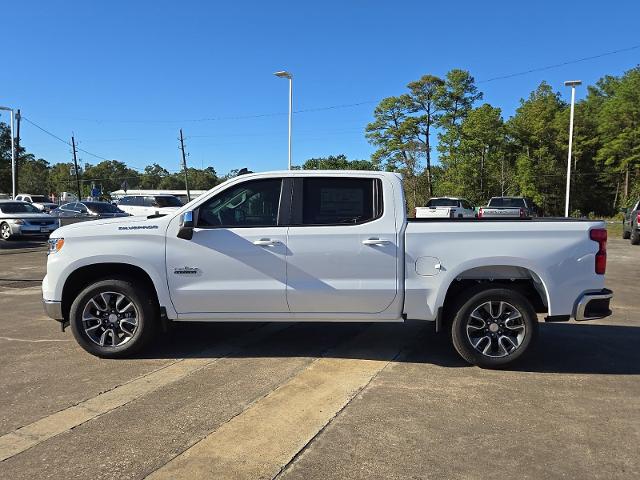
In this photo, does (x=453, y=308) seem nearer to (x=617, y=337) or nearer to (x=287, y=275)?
(x=287, y=275)

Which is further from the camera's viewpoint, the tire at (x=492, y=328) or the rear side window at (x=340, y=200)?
the rear side window at (x=340, y=200)

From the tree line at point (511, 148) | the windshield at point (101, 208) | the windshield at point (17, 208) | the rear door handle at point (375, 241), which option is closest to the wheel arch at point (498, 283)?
the rear door handle at point (375, 241)

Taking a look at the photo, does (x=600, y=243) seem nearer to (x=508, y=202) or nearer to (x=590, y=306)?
(x=590, y=306)

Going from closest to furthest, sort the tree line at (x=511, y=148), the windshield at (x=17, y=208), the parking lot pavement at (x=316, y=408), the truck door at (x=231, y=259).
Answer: the parking lot pavement at (x=316, y=408) → the truck door at (x=231, y=259) → the windshield at (x=17, y=208) → the tree line at (x=511, y=148)

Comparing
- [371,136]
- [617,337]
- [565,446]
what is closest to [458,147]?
[371,136]

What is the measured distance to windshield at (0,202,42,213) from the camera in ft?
69.3

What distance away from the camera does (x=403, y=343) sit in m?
6.16

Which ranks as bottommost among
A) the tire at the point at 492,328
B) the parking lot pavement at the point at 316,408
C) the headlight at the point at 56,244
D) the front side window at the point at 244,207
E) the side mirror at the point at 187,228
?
the parking lot pavement at the point at 316,408

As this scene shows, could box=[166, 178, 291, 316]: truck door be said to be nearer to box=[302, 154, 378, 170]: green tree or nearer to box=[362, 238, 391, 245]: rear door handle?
box=[362, 238, 391, 245]: rear door handle

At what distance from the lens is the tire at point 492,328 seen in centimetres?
512

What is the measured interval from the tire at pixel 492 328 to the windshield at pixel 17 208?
21.0 metres

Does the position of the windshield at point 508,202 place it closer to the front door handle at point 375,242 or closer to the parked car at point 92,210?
the parked car at point 92,210

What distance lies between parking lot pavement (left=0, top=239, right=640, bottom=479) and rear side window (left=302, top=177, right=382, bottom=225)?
1.47 metres

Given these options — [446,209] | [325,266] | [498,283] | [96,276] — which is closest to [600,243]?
[498,283]
